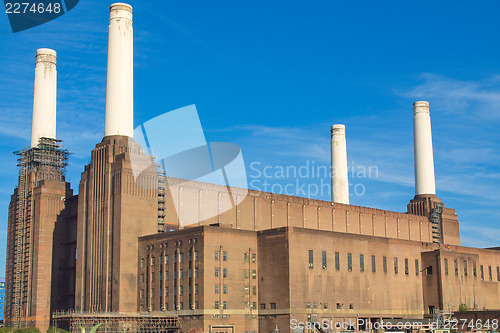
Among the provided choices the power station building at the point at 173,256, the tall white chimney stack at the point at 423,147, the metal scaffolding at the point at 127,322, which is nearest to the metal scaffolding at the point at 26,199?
the power station building at the point at 173,256

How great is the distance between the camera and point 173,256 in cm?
10044

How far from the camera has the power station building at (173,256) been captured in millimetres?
97812

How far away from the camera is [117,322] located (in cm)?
9662

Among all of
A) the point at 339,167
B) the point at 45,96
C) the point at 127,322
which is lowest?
the point at 127,322

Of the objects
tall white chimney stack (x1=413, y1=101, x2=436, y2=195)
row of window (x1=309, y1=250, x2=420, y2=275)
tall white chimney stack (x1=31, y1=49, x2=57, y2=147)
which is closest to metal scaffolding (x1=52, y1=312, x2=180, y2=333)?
row of window (x1=309, y1=250, x2=420, y2=275)

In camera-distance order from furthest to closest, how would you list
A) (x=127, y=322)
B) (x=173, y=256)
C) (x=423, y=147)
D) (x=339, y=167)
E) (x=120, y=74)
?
1. (x=339, y=167)
2. (x=423, y=147)
3. (x=120, y=74)
4. (x=173, y=256)
5. (x=127, y=322)

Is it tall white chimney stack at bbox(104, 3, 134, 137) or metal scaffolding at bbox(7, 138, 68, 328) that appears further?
metal scaffolding at bbox(7, 138, 68, 328)

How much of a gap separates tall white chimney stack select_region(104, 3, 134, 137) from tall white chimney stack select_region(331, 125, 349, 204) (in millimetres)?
60329

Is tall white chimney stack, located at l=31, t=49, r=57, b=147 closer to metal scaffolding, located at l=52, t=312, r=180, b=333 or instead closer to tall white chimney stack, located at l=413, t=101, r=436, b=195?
metal scaffolding, located at l=52, t=312, r=180, b=333

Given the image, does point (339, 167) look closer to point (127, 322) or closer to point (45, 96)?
point (45, 96)

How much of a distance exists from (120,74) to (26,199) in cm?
2868

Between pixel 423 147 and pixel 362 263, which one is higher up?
pixel 423 147

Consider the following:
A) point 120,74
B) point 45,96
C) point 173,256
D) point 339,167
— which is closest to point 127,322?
point 173,256

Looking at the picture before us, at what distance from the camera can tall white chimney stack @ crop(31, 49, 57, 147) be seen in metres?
126
